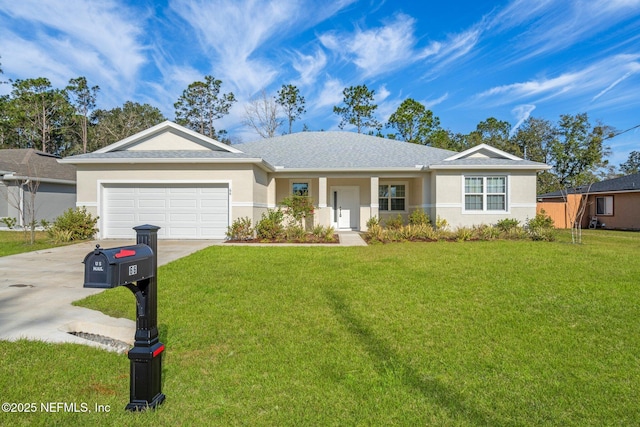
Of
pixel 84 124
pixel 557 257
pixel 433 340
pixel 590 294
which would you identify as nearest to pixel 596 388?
pixel 433 340

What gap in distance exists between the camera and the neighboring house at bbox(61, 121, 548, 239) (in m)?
13.1

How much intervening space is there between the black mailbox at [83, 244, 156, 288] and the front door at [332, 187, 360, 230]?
592 inches

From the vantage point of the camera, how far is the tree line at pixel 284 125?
35.1 m

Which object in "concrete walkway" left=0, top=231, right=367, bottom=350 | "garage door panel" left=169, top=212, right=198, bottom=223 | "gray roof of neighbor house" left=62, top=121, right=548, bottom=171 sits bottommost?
"concrete walkway" left=0, top=231, right=367, bottom=350

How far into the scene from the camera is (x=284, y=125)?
3609 centimetres

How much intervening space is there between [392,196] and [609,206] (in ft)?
50.4

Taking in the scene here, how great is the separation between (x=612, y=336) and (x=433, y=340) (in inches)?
83.9

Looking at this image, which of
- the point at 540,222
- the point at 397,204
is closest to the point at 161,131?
the point at 397,204

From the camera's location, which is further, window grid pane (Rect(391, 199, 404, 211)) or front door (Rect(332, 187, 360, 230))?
window grid pane (Rect(391, 199, 404, 211))

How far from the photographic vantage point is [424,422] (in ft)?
8.06

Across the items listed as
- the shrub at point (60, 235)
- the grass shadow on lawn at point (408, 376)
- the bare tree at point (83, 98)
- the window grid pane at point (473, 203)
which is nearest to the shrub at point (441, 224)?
the window grid pane at point (473, 203)

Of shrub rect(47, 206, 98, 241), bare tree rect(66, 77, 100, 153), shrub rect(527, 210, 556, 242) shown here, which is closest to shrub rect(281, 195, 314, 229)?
shrub rect(47, 206, 98, 241)

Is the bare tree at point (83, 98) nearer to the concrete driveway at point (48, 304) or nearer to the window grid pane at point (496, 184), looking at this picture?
the concrete driveway at point (48, 304)

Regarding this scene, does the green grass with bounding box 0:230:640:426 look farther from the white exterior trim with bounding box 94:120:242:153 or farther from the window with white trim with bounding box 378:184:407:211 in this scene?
the window with white trim with bounding box 378:184:407:211
